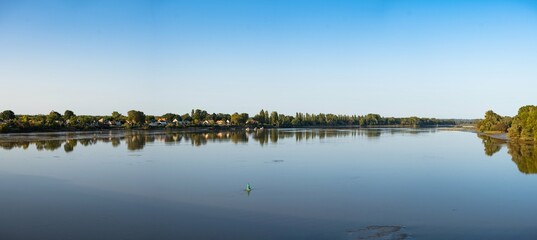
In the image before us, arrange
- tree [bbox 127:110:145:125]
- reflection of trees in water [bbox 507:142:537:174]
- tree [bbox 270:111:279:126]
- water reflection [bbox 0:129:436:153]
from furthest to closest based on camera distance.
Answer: tree [bbox 270:111:279:126], tree [bbox 127:110:145:125], water reflection [bbox 0:129:436:153], reflection of trees in water [bbox 507:142:537:174]

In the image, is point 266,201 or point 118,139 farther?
point 118,139

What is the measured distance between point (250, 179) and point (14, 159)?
1651 centimetres

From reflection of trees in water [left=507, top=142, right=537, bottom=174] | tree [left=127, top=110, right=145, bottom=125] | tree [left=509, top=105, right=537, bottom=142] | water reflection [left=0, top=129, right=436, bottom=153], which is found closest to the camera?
reflection of trees in water [left=507, top=142, right=537, bottom=174]

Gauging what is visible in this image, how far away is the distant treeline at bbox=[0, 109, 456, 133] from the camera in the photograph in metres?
67.1

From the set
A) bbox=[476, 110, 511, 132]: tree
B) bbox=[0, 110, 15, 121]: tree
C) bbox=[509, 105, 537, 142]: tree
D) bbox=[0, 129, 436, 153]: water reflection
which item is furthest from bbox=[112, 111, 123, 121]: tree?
bbox=[509, 105, 537, 142]: tree

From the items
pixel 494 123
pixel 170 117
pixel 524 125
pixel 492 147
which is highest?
pixel 170 117

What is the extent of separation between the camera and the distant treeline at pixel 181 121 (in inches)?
2643

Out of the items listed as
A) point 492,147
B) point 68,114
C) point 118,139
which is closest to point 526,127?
point 492,147

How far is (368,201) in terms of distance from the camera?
1320 cm

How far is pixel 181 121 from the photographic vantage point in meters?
109

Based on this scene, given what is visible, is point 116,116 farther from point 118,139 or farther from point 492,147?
point 492,147

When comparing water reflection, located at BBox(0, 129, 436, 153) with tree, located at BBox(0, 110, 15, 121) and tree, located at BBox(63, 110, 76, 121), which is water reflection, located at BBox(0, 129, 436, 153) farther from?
tree, located at BBox(63, 110, 76, 121)

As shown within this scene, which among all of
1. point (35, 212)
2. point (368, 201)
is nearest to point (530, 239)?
point (368, 201)

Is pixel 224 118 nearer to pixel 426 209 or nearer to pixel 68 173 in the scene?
pixel 68 173
